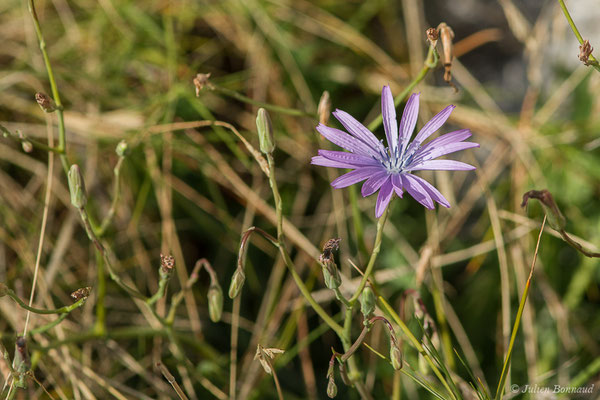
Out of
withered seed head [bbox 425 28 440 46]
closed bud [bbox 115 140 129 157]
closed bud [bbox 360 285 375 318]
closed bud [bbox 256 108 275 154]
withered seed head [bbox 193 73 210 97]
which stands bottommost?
closed bud [bbox 360 285 375 318]

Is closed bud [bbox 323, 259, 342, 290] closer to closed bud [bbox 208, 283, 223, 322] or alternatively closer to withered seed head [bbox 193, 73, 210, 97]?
closed bud [bbox 208, 283, 223, 322]

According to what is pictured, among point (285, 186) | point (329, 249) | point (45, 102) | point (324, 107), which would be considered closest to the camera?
point (329, 249)

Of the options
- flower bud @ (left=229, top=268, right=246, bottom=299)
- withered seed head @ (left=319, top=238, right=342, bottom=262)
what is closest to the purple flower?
withered seed head @ (left=319, top=238, right=342, bottom=262)

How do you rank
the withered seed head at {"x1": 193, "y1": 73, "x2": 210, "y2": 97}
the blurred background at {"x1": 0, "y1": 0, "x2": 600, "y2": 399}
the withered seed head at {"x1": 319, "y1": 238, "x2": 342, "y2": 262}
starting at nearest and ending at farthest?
the withered seed head at {"x1": 319, "y1": 238, "x2": 342, "y2": 262} → the withered seed head at {"x1": 193, "y1": 73, "x2": 210, "y2": 97} → the blurred background at {"x1": 0, "y1": 0, "x2": 600, "y2": 399}

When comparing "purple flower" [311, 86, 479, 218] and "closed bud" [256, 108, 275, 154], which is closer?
"purple flower" [311, 86, 479, 218]

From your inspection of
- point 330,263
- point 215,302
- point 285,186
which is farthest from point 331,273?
point 285,186

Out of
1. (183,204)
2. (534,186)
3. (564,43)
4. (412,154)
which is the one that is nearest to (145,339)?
(183,204)

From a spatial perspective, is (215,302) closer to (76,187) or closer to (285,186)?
(76,187)

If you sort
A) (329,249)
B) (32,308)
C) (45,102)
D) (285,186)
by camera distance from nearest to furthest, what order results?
(329,249) → (32,308) → (45,102) → (285,186)
